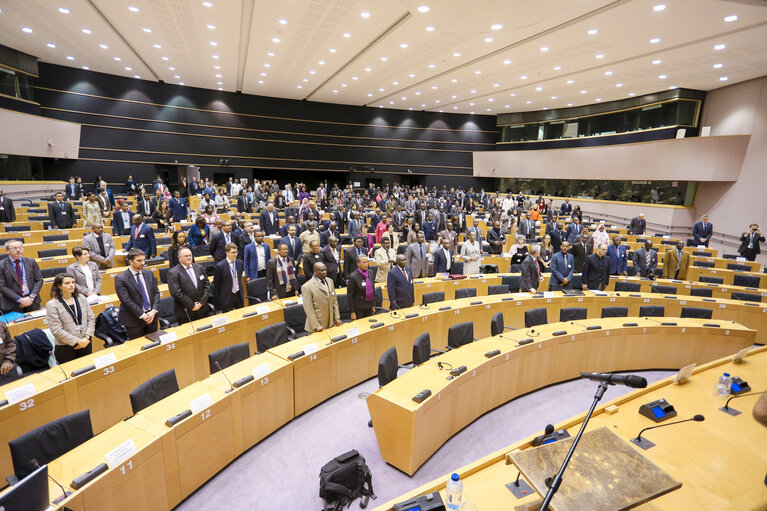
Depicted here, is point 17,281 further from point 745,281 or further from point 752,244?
point 752,244

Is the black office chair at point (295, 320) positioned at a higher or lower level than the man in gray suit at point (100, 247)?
lower

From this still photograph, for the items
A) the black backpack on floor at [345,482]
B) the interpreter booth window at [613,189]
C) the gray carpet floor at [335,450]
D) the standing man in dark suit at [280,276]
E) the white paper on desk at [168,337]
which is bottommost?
the gray carpet floor at [335,450]

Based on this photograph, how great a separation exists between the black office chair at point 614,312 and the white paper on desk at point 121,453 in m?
6.80

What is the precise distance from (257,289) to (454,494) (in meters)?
5.16

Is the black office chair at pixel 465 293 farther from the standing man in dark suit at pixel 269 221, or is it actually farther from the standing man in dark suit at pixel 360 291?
the standing man in dark suit at pixel 269 221

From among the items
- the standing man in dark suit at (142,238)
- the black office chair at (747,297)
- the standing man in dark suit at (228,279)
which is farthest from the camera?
the black office chair at (747,297)

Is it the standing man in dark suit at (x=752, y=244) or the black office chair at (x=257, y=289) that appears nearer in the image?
the black office chair at (x=257, y=289)

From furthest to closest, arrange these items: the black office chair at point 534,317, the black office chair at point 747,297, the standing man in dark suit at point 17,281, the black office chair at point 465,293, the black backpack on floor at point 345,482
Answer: the black office chair at point 747,297 → the black office chair at point 465,293 → the black office chair at point 534,317 → the standing man in dark suit at point 17,281 → the black backpack on floor at point 345,482

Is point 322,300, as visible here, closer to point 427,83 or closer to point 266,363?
point 266,363

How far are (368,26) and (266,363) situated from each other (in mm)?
9484

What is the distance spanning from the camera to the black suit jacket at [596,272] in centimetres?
769

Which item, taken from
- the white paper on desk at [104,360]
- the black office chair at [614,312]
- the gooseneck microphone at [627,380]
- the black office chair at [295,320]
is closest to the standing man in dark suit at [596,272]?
the black office chair at [614,312]

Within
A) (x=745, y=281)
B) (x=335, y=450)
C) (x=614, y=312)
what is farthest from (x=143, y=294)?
(x=745, y=281)

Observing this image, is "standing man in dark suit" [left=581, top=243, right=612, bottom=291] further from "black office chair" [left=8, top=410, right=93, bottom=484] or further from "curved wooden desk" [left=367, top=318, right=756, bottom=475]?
"black office chair" [left=8, top=410, right=93, bottom=484]
